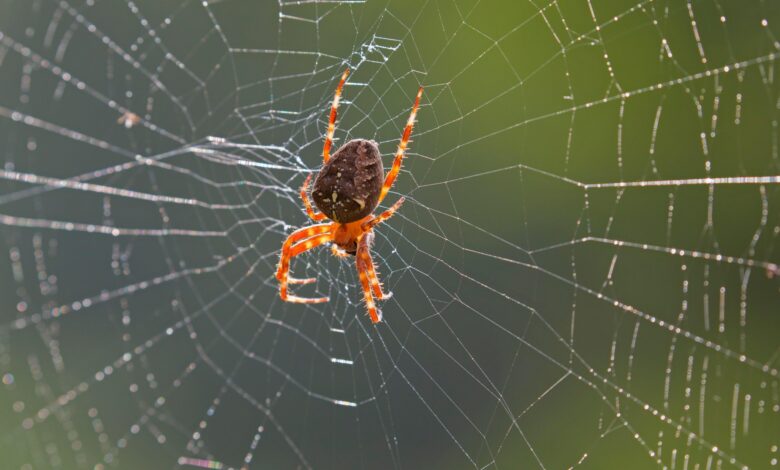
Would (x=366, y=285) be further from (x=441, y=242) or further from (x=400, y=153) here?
(x=441, y=242)

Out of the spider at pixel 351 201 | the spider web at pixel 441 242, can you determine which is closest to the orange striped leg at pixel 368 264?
the spider at pixel 351 201

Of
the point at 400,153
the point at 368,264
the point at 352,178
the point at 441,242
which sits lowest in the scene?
the point at 441,242

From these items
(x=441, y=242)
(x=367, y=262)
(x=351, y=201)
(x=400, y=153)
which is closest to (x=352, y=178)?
(x=351, y=201)

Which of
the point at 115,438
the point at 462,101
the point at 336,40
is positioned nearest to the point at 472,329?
the point at 462,101

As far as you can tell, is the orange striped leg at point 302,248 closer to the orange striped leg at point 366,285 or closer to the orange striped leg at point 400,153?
the orange striped leg at point 366,285

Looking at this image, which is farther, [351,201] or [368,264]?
[368,264]

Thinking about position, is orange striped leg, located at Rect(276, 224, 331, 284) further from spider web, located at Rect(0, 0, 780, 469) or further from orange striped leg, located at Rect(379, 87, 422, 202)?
spider web, located at Rect(0, 0, 780, 469)

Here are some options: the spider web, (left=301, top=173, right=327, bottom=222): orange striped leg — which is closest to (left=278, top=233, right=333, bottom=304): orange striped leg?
(left=301, top=173, right=327, bottom=222): orange striped leg

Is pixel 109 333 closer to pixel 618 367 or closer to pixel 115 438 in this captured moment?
pixel 115 438
